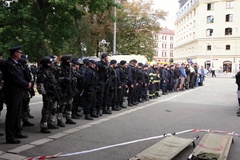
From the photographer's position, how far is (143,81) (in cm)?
1348

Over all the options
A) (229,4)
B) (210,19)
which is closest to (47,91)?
(229,4)

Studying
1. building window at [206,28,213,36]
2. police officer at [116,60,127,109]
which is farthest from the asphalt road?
building window at [206,28,213,36]

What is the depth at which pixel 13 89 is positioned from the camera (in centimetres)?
636

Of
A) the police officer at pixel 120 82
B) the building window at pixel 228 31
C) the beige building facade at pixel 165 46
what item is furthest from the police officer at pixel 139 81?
the beige building facade at pixel 165 46

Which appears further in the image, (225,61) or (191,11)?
(191,11)

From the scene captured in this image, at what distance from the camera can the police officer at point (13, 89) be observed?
20.7ft

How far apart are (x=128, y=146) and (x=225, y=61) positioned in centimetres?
6337

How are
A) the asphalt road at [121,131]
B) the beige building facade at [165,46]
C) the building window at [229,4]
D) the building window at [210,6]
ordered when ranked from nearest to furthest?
the asphalt road at [121,131] < the building window at [229,4] < the building window at [210,6] < the beige building facade at [165,46]

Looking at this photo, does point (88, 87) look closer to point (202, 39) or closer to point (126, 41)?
point (126, 41)

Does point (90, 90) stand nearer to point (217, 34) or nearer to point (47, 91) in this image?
point (47, 91)

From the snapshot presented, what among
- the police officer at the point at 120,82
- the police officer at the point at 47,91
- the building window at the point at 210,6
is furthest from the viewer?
the building window at the point at 210,6

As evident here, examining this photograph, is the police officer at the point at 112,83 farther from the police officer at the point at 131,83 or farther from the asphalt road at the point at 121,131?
the police officer at the point at 131,83

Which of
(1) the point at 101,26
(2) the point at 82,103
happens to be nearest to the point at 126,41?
(1) the point at 101,26

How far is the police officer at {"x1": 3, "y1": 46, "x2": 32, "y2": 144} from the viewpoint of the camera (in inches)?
248
